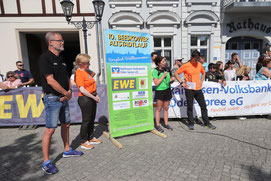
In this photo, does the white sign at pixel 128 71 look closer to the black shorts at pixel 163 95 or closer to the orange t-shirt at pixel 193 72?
the black shorts at pixel 163 95

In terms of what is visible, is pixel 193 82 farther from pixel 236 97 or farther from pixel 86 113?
pixel 86 113

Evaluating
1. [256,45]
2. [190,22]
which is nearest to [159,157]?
[190,22]

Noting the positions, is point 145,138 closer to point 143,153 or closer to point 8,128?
point 143,153

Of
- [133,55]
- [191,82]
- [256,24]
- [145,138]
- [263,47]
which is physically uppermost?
[256,24]

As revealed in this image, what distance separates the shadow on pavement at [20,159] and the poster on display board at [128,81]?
57.7 inches

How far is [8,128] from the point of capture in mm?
4758

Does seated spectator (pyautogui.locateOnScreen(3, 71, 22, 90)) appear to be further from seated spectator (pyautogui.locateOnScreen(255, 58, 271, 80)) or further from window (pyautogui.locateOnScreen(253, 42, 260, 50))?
window (pyautogui.locateOnScreen(253, 42, 260, 50))

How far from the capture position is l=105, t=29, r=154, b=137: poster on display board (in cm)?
346

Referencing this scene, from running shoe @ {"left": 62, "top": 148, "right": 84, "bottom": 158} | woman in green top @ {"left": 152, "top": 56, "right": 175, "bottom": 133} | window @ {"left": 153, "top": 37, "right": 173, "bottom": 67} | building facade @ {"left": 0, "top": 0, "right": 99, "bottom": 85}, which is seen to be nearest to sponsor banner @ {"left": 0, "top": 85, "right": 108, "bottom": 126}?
running shoe @ {"left": 62, "top": 148, "right": 84, "bottom": 158}

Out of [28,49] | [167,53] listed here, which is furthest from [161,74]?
[28,49]

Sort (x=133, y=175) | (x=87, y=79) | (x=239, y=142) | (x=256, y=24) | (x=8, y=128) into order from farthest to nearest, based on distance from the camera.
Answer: (x=256, y=24) < (x=8, y=128) < (x=239, y=142) < (x=87, y=79) < (x=133, y=175)

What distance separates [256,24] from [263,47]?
57.8 inches

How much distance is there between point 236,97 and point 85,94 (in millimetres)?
4203

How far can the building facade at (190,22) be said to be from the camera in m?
8.91
